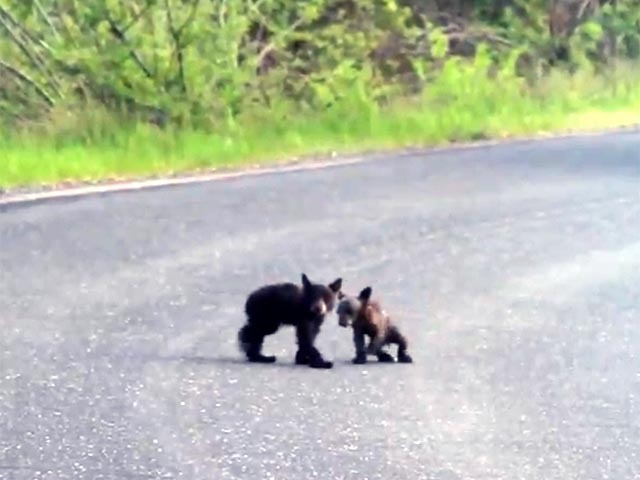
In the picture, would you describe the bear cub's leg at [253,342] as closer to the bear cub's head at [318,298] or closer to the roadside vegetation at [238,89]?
the bear cub's head at [318,298]

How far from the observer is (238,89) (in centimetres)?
2178

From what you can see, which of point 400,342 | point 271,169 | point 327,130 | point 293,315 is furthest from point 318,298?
point 327,130

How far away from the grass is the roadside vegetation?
0.09ft

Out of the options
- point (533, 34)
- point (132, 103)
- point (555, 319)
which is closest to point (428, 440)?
point (555, 319)

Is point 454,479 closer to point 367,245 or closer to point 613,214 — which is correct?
point 367,245

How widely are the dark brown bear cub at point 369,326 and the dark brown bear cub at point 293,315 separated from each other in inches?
3.1

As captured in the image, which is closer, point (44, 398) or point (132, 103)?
point (44, 398)

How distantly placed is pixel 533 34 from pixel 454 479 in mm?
23558

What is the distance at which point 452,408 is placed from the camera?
781 centimetres

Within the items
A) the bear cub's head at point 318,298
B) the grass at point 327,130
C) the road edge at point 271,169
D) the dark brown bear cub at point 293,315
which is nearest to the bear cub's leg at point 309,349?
the dark brown bear cub at point 293,315

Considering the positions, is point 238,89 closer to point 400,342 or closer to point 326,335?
point 326,335

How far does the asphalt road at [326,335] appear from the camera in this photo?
7066mm

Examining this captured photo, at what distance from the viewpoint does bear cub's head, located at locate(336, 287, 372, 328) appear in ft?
28.0

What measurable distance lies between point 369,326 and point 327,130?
503 inches
